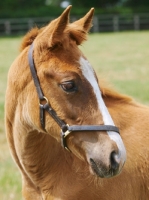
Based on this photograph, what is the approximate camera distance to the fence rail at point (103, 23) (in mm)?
35875

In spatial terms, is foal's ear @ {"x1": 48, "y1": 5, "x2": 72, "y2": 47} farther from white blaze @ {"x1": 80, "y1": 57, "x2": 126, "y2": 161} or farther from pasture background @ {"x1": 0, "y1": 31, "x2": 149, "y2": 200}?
pasture background @ {"x1": 0, "y1": 31, "x2": 149, "y2": 200}

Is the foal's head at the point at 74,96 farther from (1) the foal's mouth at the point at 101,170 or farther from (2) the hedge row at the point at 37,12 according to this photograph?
(2) the hedge row at the point at 37,12

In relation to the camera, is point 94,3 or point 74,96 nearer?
point 74,96

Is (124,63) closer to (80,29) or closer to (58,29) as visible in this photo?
(80,29)

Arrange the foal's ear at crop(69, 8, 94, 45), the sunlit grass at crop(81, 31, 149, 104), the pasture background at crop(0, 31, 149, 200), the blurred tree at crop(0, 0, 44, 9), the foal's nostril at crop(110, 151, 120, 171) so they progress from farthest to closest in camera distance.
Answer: the blurred tree at crop(0, 0, 44, 9) < the sunlit grass at crop(81, 31, 149, 104) < the pasture background at crop(0, 31, 149, 200) < the foal's ear at crop(69, 8, 94, 45) < the foal's nostril at crop(110, 151, 120, 171)

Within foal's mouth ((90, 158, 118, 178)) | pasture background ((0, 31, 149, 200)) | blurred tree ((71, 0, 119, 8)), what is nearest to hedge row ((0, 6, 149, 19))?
blurred tree ((71, 0, 119, 8))

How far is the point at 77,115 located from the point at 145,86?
884cm

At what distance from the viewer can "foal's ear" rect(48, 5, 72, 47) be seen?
2.89 meters

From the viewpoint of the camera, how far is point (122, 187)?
11.5 feet

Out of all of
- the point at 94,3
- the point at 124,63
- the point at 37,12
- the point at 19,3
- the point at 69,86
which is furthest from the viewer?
the point at 94,3

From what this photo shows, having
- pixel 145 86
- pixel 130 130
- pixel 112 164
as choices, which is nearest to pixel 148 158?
pixel 130 130

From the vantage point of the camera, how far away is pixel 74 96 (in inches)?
114

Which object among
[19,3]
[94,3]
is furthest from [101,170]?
[94,3]

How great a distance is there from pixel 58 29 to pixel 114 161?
0.98 metres
